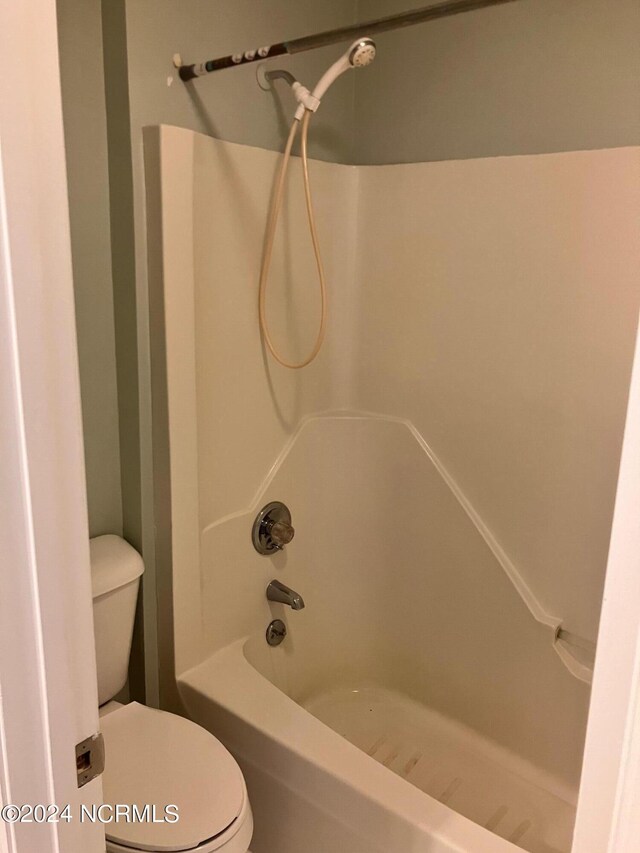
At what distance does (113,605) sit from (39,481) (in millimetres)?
994

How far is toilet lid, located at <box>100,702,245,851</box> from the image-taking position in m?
1.29

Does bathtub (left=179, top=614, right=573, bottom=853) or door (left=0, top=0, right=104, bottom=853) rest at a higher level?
door (left=0, top=0, right=104, bottom=853)

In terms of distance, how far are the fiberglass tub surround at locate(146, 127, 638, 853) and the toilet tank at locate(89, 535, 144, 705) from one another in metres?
0.13

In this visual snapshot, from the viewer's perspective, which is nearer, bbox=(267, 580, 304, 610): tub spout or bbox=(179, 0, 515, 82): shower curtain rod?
bbox=(179, 0, 515, 82): shower curtain rod

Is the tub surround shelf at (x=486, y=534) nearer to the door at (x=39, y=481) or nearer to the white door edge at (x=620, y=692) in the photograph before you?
the door at (x=39, y=481)

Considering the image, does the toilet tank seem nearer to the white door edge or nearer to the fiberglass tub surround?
the fiberglass tub surround

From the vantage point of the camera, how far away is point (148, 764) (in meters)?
1.44

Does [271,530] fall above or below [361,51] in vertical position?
below

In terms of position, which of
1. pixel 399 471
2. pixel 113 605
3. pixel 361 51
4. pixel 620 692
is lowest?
pixel 113 605

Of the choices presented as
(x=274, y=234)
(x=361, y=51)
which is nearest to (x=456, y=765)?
(x=274, y=234)

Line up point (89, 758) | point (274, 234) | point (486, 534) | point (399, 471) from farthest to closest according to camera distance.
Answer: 1. point (399, 471)
2. point (486, 534)
3. point (274, 234)
4. point (89, 758)

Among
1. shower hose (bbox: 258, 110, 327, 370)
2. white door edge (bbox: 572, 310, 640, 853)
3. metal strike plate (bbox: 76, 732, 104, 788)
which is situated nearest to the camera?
Result: white door edge (bbox: 572, 310, 640, 853)

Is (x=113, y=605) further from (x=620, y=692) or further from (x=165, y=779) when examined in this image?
(x=620, y=692)

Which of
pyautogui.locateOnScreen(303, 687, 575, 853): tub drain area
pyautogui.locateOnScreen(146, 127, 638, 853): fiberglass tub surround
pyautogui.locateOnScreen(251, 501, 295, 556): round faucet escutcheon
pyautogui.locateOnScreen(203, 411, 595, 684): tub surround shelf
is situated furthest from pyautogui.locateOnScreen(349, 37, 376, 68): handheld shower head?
pyautogui.locateOnScreen(303, 687, 575, 853): tub drain area
